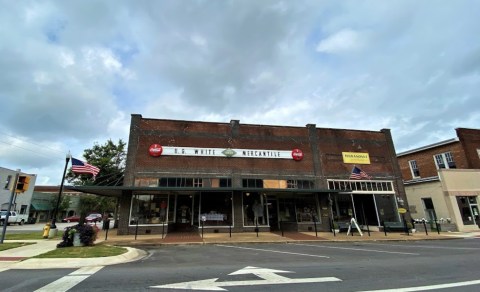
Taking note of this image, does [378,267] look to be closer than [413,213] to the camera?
Yes

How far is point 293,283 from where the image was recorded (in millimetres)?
6254

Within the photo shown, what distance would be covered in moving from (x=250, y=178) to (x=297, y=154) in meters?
4.92

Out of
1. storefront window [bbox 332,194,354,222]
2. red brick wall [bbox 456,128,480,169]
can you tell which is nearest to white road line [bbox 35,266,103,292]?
storefront window [bbox 332,194,354,222]

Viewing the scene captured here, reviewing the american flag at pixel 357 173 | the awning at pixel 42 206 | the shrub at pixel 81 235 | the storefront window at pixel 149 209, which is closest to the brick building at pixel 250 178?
the storefront window at pixel 149 209

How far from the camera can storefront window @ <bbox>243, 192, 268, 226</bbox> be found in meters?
22.1

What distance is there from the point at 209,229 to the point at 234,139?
780cm

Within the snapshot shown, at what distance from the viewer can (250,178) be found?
23031 millimetres

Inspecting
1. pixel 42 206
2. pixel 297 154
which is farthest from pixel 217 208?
pixel 42 206

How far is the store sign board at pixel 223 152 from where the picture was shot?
22.4 metres

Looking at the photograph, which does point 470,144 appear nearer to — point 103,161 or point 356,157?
point 356,157

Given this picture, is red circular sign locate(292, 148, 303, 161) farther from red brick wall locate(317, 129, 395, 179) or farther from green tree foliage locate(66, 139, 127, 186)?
green tree foliage locate(66, 139, 127, 186)

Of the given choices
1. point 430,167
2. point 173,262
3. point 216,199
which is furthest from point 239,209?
point 430,167

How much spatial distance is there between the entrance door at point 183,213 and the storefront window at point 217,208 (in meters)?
1.15

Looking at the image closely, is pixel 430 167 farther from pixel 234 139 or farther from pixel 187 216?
pixel 187 216
